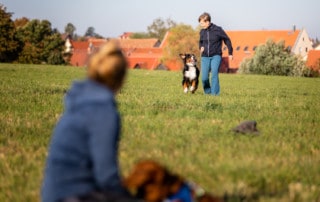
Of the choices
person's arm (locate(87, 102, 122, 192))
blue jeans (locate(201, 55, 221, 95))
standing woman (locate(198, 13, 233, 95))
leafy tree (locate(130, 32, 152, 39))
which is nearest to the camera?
person's arm (locate(87, 102, 122, 192))

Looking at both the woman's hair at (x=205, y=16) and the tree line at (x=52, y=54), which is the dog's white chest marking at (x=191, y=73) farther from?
the tree line at (x=52, y=54)

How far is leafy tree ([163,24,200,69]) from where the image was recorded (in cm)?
8475

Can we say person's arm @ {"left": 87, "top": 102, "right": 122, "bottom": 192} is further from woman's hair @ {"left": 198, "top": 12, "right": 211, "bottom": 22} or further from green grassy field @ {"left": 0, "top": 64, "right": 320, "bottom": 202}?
woman's hair @ {"left": 198, "top": 12, "right": 211, "bottom": 22}

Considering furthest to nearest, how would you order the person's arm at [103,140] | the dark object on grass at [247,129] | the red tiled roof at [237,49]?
1. the red tiled roof at [237,49]
2. the dark object on grass at [247,129]
3. the person's arm at [103,140]

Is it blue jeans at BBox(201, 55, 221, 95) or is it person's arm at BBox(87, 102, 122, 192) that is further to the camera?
blue jeans at BBox(201, 55, 221, 95)

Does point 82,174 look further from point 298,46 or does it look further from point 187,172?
point 298,46

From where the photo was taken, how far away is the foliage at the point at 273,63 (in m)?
62.3

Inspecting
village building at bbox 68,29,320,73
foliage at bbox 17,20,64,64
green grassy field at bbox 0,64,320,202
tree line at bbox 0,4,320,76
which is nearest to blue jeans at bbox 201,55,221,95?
green grassy field at bbox 0,64,320,202

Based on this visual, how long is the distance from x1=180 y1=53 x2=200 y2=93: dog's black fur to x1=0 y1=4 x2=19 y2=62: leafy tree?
5363 cm

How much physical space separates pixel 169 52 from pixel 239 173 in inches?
3315

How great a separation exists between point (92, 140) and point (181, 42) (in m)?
83.8

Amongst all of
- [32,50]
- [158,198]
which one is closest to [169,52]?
[32,50]

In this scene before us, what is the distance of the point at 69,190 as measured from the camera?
297cm

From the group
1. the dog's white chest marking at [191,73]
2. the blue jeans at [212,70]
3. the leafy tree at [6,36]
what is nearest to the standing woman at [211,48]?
the blue jeans at [212,70]
